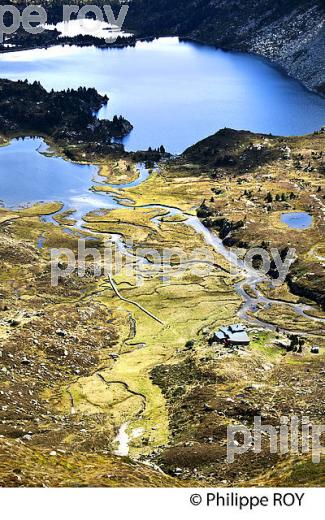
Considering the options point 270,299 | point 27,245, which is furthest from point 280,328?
point 27,245

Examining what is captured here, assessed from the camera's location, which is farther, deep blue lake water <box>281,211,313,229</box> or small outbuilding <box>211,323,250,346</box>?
deep blue lake water <box>281,211,313,229</box>

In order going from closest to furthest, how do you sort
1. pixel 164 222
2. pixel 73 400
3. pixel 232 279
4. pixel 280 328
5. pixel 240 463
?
pixel 240 463 < pixel 73 400 < pixel 280 328 < pixel 232 279 < pixel 164 222

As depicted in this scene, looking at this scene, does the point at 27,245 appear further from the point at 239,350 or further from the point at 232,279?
the point at 239,350

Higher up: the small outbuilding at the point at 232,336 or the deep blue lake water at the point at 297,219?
the deep blue lake water at the point at 297,219

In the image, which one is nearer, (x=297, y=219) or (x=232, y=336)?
(x=232, y=336)

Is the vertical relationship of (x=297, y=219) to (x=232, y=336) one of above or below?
above

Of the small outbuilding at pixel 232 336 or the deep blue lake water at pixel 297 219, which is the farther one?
the deep blue lake water at pixel 297 219

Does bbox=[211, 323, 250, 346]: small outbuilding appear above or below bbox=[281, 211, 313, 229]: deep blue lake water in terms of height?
below

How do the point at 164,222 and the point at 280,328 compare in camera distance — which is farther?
the point at 164,222
